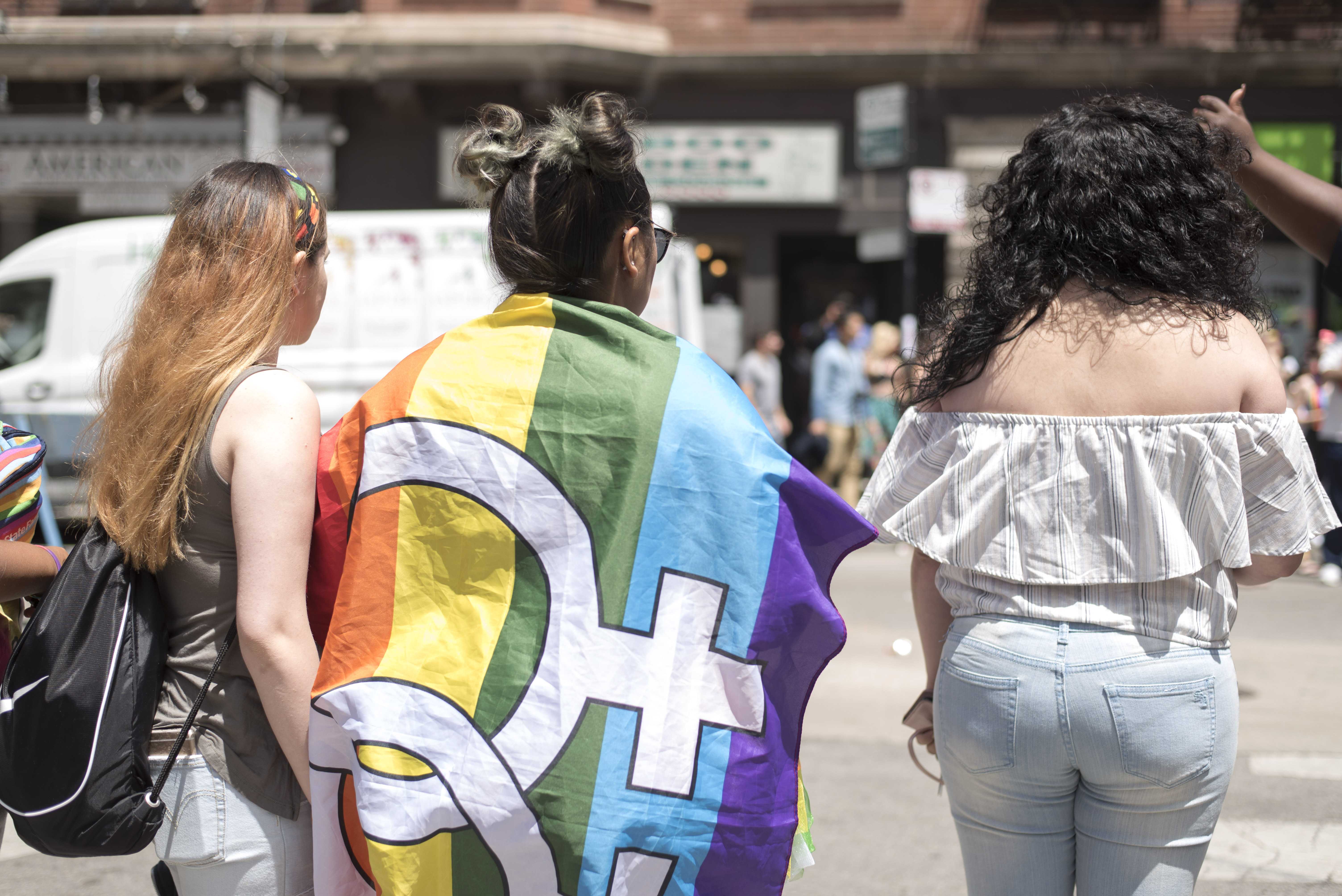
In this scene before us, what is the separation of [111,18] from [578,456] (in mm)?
14529

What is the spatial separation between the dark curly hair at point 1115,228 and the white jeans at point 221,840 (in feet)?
4.03

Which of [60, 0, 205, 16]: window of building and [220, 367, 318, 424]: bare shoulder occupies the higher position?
[60, 0, 205, 16]: window of building

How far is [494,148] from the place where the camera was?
1.64 meters

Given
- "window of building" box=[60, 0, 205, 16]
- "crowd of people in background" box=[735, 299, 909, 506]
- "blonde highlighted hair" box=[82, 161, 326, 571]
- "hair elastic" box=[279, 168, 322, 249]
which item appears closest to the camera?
"blonde highlighted hair" box=[82, 161, 326, 571]

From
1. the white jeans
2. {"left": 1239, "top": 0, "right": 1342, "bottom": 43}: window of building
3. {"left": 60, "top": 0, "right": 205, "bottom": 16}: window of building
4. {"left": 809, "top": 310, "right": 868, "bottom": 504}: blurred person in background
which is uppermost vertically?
{"left": 1239, "top": 0, "right": 1342, "bottom": 43}: window of building

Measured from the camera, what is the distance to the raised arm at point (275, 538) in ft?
5.27

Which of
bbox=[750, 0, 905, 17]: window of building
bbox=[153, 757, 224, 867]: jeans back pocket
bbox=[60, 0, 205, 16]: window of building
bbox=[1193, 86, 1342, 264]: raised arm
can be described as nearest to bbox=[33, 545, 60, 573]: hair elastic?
bbox=[153, 757, 224, 867]: jeans back pocket

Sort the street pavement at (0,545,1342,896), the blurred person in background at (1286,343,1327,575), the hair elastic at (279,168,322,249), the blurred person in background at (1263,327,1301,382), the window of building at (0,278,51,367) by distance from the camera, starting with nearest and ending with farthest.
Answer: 1. the hair elastic at (279,168,322,249)
2. the street pavement at (0,545,1342,896)
3. the blurred person in background at (1263,327,1301,382)
4. the window of building at (0,278,51,367)
5. the blurred person in background at (1286,343,1327,575)

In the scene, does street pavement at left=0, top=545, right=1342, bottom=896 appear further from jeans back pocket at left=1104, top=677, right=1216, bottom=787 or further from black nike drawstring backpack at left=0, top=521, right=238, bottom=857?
black nike drawstring backpack at left=0, top=521, right=238, bottom=857

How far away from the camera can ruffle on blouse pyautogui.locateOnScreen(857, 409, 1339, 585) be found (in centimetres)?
165

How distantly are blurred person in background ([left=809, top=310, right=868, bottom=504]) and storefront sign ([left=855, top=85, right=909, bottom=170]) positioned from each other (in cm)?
186

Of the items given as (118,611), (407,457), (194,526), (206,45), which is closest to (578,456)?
(407,457)

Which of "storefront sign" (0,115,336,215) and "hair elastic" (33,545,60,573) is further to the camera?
"storefront sign" (0,115,336,215)

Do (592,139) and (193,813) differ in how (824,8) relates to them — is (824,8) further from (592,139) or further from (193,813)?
(193,813)
